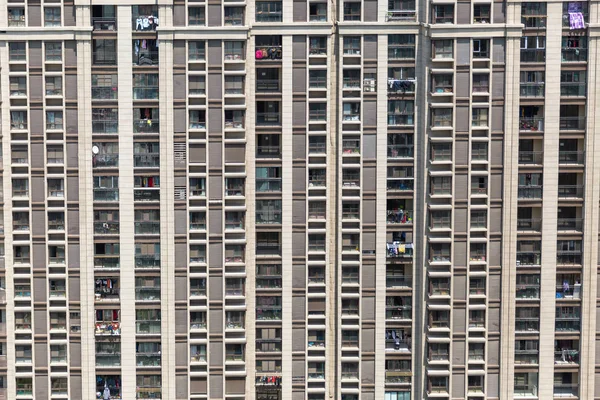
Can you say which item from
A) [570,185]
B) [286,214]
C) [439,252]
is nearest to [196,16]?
[286,214]

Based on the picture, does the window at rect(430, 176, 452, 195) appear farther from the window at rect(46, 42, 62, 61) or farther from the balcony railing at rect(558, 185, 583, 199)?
the window at rect(46, 42, 62, 61)

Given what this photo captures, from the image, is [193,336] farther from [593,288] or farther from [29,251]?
[593,288]

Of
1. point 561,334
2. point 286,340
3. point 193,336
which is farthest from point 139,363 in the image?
point 561,334

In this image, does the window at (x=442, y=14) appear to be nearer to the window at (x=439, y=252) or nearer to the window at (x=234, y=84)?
the window at (x=234, y=84)

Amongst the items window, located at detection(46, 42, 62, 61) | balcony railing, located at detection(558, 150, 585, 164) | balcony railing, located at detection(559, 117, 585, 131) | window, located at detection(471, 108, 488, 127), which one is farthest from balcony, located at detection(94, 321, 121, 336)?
balcony railing, located at detection(559, 117, 585, 131)

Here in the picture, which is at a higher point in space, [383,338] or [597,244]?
[597,244]

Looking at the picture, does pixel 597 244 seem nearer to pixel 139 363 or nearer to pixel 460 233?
pixel 460 233

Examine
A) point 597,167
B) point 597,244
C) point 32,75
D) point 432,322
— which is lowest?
point 432,322
